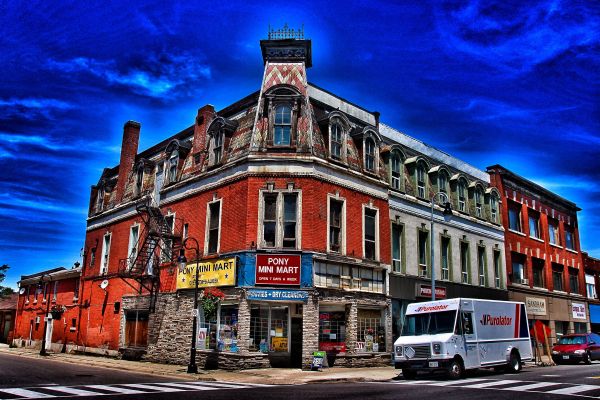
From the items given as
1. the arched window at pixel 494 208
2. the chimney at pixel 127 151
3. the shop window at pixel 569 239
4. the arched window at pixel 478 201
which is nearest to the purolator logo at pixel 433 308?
the arched window at pixel 478 201

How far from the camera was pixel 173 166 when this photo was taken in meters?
31.5

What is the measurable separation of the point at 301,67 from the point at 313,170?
5784 millimetres

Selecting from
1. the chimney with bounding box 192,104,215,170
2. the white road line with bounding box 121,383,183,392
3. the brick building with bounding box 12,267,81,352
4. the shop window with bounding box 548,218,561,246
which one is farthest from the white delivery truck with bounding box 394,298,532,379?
the shop window with bounding box 548,218,561,246

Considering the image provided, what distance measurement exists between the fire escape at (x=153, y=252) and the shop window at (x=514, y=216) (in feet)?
84.9

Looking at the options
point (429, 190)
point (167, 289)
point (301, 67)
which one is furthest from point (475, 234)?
point (167, 289)

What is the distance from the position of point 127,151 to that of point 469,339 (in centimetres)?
2779

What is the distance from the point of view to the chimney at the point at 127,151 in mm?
36844

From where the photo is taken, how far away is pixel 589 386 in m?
15.0

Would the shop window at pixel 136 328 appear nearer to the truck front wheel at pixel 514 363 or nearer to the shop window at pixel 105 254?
the shop window at pixel 105 254

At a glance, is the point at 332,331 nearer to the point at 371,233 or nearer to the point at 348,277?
the point at 348,277

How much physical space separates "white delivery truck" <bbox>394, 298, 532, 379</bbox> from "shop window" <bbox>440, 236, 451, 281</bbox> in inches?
391

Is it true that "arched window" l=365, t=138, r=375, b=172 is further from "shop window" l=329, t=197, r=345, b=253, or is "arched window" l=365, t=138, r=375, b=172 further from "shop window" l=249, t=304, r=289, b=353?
"shop window" l=249, t=304, r=289, b=353

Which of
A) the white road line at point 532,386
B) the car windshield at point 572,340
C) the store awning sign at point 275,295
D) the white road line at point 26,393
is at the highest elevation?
→ the store awning sign at point 275,295

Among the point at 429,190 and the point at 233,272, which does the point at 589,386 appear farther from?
the point at 429,190
